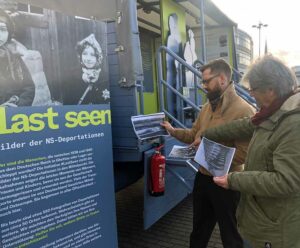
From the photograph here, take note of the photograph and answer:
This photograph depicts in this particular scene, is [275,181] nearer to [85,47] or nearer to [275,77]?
[275,77]

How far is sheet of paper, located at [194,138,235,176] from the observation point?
2297 mm

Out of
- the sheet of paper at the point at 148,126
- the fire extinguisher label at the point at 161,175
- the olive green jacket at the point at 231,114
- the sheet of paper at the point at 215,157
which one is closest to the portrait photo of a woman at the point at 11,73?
the sheet of paper at the point at 148,126

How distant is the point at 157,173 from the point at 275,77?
5.66 ft

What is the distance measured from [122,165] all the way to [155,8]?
9.29 ft

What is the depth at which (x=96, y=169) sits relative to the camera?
2477mm

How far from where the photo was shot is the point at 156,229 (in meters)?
4.20

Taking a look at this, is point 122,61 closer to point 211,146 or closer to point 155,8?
point 211,146

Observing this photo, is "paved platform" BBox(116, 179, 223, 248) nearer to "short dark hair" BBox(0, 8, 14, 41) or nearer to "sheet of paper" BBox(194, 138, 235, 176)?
"sheet of paper" BBox(194, 138, 235, 176)

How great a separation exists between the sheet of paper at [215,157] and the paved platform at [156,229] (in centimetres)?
158

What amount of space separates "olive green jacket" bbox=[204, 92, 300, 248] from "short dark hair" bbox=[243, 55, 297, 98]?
2.6 inches

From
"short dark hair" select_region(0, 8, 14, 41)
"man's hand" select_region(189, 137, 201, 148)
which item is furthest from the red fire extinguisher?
"short dark hair" select_region(0, 8, 14, 41)

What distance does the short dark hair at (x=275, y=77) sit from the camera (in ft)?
5.60

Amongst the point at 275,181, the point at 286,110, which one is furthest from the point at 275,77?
the point at 275,181

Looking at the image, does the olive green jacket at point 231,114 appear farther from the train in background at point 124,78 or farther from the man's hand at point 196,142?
the train in background at point 124,78
